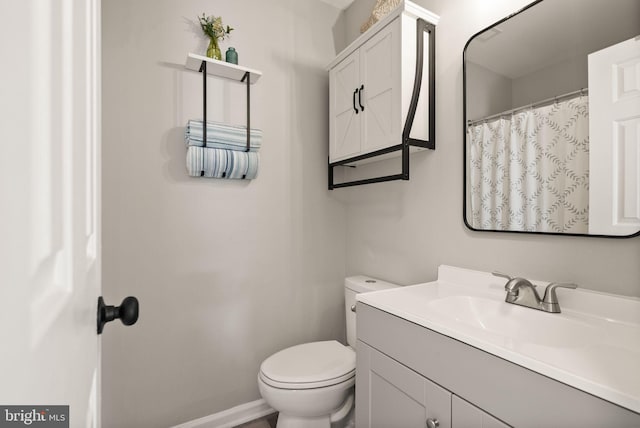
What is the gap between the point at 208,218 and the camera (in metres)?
1.68

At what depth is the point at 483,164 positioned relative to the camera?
1291 mm

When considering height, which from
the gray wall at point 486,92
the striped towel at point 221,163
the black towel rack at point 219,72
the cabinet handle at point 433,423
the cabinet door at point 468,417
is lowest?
the cabinet handle at point 433,423

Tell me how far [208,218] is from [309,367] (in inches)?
35.9

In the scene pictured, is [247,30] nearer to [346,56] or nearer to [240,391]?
[346,56]

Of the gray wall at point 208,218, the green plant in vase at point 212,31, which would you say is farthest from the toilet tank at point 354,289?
the green plant in vase at point 212,31

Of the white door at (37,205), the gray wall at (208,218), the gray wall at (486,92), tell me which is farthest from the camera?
the gray wall at (208,218)

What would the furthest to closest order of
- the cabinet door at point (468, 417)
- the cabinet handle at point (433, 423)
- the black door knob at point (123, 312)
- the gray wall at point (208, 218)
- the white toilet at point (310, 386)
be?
the gray wall at point (208, 218)
the white toilet at point (310, 386)
the cabinet handle at point (433, 423)
the cabinet door at point (468, 417)
the black door knob at point (123, 312)

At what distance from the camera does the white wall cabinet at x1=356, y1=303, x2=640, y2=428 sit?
641mm

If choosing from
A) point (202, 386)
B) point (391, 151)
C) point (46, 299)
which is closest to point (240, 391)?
point (202, 386)

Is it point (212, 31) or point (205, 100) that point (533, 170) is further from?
point (212, 31)

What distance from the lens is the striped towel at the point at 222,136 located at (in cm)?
154

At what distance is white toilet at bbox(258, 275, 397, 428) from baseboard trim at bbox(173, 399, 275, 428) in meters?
0.36
